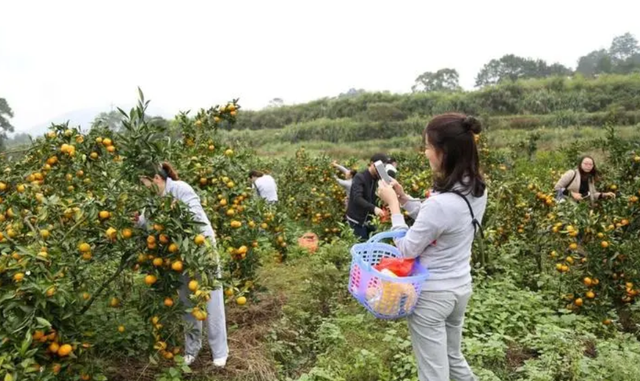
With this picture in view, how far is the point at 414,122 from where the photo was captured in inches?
893

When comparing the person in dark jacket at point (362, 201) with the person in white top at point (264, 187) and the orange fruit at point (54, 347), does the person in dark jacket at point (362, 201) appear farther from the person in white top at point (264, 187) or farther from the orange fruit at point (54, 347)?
the orange fruit at point (54, 347)

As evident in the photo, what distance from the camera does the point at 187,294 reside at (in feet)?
9.17

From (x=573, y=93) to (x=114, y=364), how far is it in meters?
24.4

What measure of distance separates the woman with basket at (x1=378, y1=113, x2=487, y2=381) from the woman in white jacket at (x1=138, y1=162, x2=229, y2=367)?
110 centimetres

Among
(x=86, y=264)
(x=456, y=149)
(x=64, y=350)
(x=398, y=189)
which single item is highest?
(x=456, y=149)

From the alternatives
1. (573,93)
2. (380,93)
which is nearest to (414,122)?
(380,93)

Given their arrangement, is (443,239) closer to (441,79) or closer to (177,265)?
(177,265)

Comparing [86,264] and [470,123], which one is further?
[86,264]

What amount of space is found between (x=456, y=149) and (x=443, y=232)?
0.33m

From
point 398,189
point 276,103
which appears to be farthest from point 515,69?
point 398,189

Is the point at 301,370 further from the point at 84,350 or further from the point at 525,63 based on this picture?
the point at 525,63

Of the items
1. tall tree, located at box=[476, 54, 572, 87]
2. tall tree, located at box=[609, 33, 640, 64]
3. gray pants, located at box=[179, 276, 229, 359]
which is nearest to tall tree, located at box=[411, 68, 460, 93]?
tall tree, located at box=[476, 54, 572, 87]

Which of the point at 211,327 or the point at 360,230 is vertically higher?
the point at 211,327

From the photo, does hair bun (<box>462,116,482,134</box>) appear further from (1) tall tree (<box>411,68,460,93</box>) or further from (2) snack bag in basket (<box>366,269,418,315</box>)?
(1) tall tree (<box>411,68,460,93</box>)
